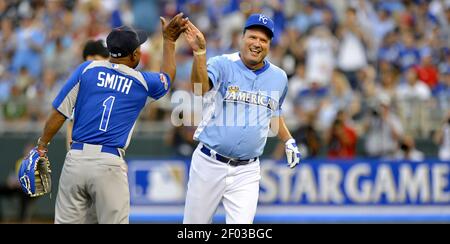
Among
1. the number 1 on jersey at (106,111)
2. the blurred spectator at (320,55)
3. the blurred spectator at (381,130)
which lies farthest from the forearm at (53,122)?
the blurred spectator at (320,55)

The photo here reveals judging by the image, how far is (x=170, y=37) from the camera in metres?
8.47

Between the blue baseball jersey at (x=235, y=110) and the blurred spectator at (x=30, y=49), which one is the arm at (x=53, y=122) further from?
the blurred spectator at (x=30, y=49)

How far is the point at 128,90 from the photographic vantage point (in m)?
8.21

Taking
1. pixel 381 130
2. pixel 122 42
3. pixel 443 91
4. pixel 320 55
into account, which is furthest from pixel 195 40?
pixel 320 55

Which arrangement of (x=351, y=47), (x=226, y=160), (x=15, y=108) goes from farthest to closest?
(x=351, y=47), (x=15, y=108), (x=226, y=160)

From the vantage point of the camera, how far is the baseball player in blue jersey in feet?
28.2

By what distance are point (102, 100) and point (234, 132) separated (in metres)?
1.22

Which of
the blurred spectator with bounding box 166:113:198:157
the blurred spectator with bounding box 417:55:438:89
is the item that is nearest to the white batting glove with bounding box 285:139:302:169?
the blurred spectator with bounding box 166:113:198:157

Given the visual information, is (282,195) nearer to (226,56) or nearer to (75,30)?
(75,30)

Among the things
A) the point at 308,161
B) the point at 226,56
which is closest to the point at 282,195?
the point at 308,161

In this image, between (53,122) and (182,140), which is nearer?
(53,122)

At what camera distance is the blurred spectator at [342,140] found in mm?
16031

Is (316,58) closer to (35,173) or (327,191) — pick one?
(327,191)

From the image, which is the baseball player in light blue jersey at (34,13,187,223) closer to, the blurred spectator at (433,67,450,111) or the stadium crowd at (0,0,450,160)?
the stadium crowd at (0,0,450,160)
